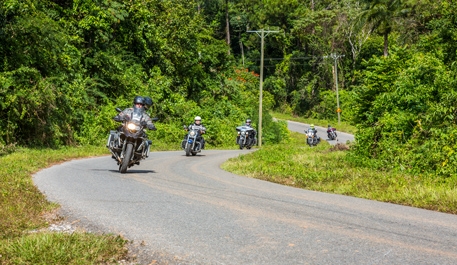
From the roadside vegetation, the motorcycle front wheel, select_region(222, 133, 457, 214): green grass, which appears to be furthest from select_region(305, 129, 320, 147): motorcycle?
the motorcycle front wheel

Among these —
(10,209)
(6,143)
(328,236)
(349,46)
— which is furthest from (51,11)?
(349,46)

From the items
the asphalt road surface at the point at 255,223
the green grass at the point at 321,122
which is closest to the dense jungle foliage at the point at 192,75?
the green grass at the point at 321,122

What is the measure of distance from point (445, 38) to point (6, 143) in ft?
61.3

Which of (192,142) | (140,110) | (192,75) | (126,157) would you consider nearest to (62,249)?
(126,157)

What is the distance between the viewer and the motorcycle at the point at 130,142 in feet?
48.0

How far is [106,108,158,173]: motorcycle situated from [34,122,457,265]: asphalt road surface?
267 centimetres

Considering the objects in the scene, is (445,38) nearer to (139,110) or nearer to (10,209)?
(139,110)

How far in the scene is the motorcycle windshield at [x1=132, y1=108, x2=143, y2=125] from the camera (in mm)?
14748

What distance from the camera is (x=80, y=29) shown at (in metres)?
34.9

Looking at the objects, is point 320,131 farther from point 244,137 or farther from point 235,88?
point 244,137

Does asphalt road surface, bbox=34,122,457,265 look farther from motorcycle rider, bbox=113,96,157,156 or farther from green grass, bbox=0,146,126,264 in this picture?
motorcycle rider, bbox=113,96,157,156

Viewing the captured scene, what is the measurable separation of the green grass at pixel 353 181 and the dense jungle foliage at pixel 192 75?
1.25m

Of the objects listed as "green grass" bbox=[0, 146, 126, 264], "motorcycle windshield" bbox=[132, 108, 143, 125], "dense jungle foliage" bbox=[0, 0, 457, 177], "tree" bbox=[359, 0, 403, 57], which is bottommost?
"green grass" bbox=[0, 146, 126, 264]

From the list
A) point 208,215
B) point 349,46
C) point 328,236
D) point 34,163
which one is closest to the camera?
point 328,236
